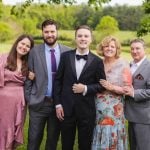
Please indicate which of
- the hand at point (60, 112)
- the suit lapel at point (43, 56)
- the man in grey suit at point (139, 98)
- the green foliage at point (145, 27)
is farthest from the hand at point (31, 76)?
the green foliage at point (145, 27)

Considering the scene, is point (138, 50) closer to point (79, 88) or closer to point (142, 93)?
point (142, 93)

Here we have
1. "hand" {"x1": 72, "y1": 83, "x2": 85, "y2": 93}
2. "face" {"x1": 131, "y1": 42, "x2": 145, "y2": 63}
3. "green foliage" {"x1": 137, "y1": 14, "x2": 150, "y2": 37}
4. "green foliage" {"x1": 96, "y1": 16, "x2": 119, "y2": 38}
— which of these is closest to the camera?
"hand" {"x1": 72, "y1": 83, "x2": 85, "y2": 93}

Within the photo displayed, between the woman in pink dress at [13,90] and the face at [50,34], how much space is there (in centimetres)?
24

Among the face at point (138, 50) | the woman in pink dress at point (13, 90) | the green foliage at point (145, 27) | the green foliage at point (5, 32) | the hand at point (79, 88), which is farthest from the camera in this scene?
the green foliage at point (5, 32)

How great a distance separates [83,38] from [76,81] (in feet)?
1.78

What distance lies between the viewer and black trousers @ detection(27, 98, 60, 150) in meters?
5.53

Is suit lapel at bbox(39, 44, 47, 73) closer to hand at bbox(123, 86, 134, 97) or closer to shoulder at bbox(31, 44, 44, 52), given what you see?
shoulder at bbox(31, 44, 44, 52)

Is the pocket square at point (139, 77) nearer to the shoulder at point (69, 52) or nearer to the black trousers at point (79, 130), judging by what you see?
the black trousers at point (79, 130)

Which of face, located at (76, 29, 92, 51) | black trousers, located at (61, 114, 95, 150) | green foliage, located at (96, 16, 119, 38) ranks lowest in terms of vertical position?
black trousers, located at (61, 114, 95, 150)

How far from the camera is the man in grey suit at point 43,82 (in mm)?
5438

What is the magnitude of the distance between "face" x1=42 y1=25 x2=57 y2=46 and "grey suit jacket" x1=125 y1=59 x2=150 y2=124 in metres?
1.15

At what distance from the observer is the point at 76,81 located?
17.1 feet

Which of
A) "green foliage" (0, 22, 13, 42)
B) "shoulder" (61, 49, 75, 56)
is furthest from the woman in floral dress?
"green foliage" (0, 22, 13, 42)

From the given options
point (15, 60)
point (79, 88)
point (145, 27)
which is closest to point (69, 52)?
point (79, 88)
